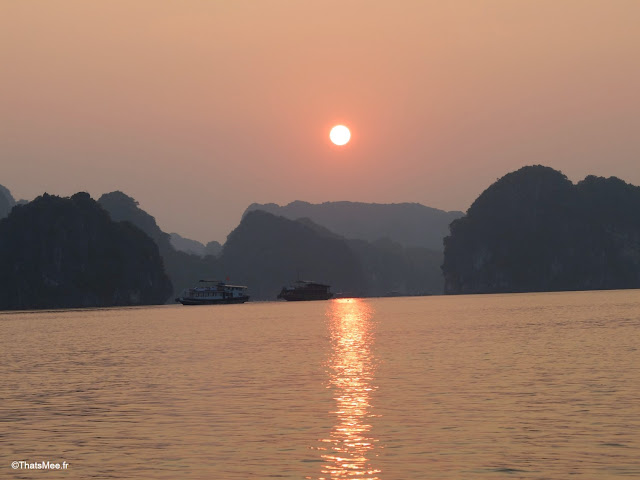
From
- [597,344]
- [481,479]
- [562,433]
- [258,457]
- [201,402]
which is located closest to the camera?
[481,479]

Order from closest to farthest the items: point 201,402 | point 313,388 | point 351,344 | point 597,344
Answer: point 201,402
point 313,388
point 597,344
point 351,344

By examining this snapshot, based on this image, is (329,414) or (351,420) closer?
(351,420)

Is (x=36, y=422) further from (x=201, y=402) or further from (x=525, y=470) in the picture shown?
(x=525, y=470)

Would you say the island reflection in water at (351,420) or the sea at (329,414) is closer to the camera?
→ the island reflection in water at (351,420)

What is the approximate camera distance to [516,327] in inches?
4958

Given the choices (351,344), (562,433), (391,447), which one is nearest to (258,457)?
(391,447)

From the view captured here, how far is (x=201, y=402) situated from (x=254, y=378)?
12499mm

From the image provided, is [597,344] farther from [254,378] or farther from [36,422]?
[36,422]

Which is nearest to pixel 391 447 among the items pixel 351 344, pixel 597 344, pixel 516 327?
pixel 597 344

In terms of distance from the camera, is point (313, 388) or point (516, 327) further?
point (516, 327)

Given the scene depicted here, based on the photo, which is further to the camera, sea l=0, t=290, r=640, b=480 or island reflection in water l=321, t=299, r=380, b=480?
sea l=0, t=290, r=640, b=480

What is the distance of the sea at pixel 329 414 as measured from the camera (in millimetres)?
32344

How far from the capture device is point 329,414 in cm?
4456

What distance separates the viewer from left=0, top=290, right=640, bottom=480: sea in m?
32.3
